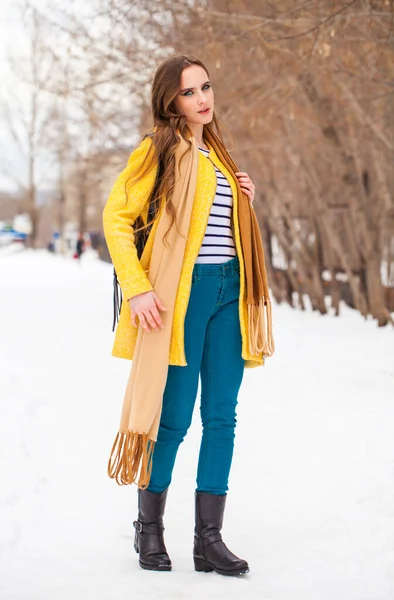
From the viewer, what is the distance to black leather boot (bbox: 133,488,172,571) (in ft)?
10.8

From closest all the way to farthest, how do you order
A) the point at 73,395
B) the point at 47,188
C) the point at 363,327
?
the point at 73,395 → the point at 363,327 → the point at 47,188

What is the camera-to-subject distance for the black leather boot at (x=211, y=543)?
3264mm

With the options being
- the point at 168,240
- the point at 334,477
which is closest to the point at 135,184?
the point at 168,240

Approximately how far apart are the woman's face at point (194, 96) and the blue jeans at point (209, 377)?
1.71 ft

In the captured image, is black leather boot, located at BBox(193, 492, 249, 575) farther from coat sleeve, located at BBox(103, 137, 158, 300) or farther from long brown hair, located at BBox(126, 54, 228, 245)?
long brown hair, located at BBox(126, 54, 228, 245)

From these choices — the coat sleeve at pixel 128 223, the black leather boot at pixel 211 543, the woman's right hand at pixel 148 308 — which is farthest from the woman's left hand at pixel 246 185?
the black leather boot at pixel 211 543

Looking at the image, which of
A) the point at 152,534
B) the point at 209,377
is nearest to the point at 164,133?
the point at 209,377

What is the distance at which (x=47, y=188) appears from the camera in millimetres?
49375

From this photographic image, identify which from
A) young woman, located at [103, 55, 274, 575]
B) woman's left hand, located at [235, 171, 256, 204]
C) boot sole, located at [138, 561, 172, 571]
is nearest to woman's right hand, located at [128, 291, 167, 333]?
young woman, located at [103, 55, 274, 575]

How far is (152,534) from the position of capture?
10.9 ft

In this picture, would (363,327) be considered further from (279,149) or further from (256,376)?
(256,376)

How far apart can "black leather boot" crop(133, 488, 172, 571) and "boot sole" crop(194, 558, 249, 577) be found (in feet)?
0.32

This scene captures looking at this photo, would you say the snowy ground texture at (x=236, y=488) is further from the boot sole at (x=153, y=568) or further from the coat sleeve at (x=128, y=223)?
the coat sleeve at (x=128, y=223)

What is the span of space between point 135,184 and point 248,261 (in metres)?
0.47
